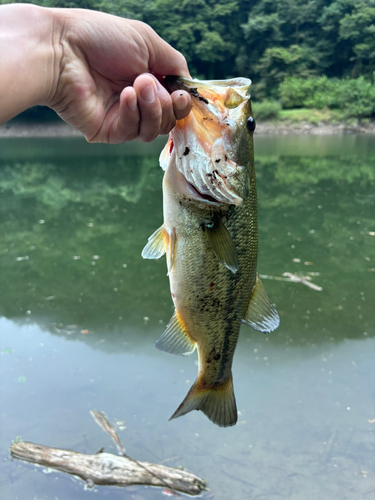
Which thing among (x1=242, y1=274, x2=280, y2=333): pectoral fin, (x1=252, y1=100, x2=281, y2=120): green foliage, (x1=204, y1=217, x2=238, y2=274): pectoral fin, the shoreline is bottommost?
the shoreline

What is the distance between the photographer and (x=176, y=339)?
185 cm

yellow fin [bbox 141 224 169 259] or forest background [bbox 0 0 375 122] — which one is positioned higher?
yellow fin [bbox 141 224 169 259]

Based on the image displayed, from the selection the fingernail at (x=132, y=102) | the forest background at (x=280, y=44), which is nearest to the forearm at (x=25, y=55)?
the fingernail at (x=132, y=102)

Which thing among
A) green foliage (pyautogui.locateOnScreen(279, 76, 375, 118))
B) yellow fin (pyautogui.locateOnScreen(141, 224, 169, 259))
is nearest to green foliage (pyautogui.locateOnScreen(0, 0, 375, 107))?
green foliage (pyautogui.locateOnScreen(279, 76, 375, 118))

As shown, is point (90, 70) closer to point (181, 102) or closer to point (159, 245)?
point (181, 102)

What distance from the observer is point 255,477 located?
3.01 m

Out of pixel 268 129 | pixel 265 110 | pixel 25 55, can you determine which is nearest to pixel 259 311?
pixel 25 55

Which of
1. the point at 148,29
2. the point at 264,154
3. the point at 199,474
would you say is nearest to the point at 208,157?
the point at 148,29

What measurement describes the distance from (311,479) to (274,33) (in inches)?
1897

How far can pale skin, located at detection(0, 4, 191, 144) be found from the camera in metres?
1.47

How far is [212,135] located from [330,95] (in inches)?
1571

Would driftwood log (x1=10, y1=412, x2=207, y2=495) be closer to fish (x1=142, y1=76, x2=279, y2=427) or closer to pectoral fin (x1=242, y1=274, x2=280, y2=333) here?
fish (x1=142, y1=76, x2=279, y2=427)

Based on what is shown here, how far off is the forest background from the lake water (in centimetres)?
2882

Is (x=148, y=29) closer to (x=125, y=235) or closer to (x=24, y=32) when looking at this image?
(x=24, y=32)
